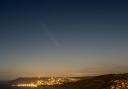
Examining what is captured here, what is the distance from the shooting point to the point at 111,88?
141625 mm

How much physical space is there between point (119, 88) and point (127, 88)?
5.50 meters

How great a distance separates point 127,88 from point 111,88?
38.0ft

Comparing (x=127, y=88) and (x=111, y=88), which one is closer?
(x=127, y=88)

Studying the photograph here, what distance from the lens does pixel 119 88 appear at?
137m

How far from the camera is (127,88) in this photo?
133m

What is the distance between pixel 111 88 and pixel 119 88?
6.08 metres
